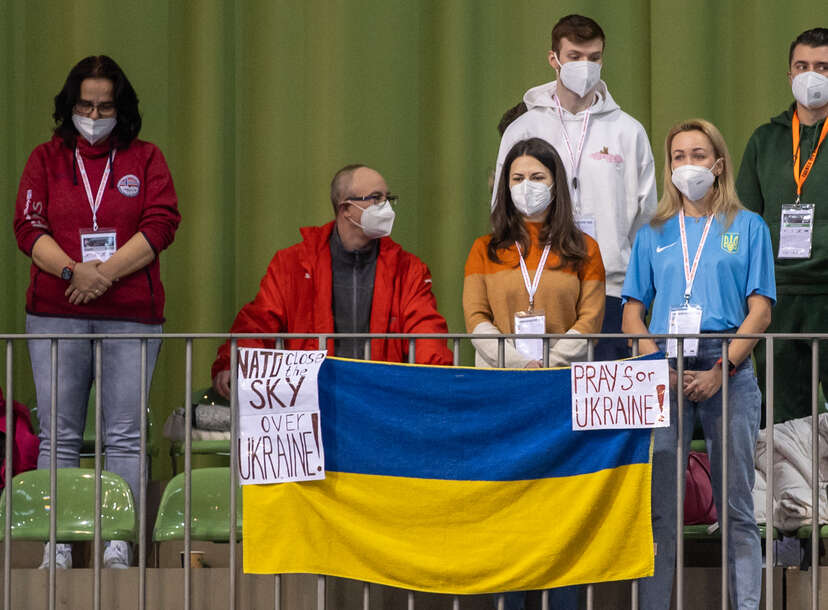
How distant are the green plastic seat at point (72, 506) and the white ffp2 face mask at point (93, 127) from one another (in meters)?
1.45

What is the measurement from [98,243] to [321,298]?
99cm

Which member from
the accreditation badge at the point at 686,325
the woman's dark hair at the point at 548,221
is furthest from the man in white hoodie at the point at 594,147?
the accreditation badge at the point at 686,325

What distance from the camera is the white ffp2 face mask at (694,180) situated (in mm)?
5180

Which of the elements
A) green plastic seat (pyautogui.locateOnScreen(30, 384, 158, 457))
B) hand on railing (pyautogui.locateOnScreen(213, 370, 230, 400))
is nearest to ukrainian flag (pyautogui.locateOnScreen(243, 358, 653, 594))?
hand on railing (pyautogui.locateOnScreen(213, 370, 230, 400))

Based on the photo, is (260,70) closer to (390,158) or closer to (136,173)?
(390,158)

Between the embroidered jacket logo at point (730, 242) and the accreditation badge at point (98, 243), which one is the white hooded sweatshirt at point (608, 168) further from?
the accreditation badge at point (98, 243)

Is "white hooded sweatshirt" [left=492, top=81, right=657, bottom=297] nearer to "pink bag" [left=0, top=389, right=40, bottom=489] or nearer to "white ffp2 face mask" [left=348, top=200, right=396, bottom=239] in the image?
"white ffp2 face mask" [left=348, top=200, right=396, bottom=239]

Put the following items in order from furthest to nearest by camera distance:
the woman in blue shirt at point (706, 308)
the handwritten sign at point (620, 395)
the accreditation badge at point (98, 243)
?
1. the accreditation badge at point (98, 243)
2. the woman in blue shirt at point (706, 308)
3. the handwritten sign at point (620, 395)

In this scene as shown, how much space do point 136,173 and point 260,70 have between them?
243 cm

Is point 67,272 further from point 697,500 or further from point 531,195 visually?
point 697,500

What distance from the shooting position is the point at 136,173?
5789mm

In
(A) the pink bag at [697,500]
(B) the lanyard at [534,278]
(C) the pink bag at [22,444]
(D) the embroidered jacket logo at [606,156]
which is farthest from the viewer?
(D) the embroidered jacket logo at [606,156]

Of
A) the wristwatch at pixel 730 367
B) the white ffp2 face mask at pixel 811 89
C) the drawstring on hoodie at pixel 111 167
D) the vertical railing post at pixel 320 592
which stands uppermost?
the white ffp2 face mask at pixel 811 89

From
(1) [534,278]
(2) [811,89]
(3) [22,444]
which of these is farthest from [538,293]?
(3) [22,444]
